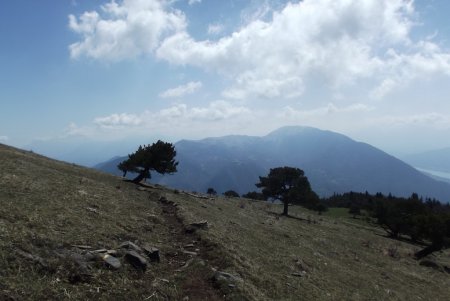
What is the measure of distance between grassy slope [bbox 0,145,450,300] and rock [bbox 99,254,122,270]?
1.40 feet

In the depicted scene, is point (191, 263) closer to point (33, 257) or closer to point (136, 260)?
point (136, 260)

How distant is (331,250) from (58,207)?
28.3 m

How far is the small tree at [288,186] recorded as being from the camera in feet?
256

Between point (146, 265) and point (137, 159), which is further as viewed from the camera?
point (137, 159)

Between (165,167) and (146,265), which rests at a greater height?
(165,167)

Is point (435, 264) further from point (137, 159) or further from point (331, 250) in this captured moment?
point (137, 159)

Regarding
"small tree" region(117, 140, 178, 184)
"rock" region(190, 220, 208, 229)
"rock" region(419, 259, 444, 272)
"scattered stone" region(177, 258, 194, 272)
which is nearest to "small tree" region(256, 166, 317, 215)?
"rock" region(419, 259, 444, 272)

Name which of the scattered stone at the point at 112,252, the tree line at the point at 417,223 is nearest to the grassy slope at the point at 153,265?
the scattered stone at the point at 112,252

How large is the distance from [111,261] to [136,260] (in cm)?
141

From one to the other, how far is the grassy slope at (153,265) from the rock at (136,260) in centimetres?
40

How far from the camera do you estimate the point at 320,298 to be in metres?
21.2

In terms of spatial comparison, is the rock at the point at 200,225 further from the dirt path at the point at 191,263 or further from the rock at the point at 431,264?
the rock at the point at 431,264

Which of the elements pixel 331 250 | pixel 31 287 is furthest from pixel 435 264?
pixel 31 287

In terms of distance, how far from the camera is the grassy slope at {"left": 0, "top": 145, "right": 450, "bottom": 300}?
14.9 meters
